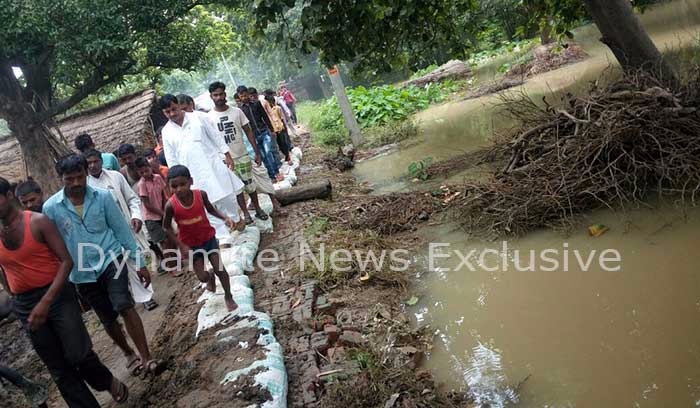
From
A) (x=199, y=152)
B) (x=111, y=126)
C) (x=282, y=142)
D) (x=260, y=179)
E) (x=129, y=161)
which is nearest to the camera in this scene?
(x=199, y=152)

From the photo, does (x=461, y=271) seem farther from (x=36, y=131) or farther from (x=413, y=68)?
(x=36, y=131)

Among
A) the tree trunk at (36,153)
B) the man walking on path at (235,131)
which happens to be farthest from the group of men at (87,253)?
the tree trunk at (36,153)

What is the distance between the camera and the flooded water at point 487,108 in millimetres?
8625

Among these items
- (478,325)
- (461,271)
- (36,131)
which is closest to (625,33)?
(461,271)

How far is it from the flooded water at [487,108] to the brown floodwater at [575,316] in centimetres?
251

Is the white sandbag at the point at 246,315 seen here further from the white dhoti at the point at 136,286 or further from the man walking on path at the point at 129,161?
the man walking on path at the point at 129,161

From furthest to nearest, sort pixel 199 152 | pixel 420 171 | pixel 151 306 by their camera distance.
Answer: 1. pixel 420 171
2. pixel 151 306
3. pixel 199 152

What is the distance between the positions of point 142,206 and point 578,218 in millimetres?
4283

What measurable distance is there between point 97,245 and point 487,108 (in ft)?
32.9

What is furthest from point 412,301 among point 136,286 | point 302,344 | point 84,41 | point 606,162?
point 84,41

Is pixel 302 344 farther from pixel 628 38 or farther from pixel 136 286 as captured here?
pixel 628 38

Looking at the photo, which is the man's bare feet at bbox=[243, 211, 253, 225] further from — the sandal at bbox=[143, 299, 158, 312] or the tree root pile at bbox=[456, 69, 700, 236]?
the tree root pile at bbox=[456, 69, 700, 236]

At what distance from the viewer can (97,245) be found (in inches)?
131

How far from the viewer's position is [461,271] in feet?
14.5
